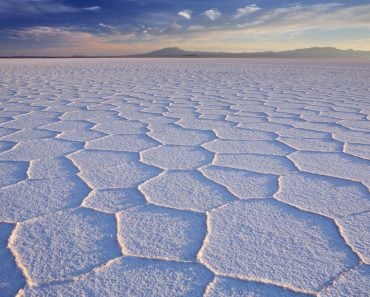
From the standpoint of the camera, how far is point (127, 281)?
34.9 inches

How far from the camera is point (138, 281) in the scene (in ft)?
2.91

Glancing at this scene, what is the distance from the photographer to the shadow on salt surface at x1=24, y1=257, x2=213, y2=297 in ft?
2.79

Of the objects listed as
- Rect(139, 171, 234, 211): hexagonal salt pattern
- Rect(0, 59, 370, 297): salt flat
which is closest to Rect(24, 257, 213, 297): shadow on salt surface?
Rect(0, 59, 370, 297): salt flat

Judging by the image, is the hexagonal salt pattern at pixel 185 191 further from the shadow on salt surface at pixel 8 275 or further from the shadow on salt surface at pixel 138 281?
the shadow on salt surface at pixel 8 275

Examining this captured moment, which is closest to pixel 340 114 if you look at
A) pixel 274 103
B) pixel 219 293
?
pixel 274 103

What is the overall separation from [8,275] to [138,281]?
306 mm

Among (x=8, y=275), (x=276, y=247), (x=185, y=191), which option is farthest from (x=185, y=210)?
(x=8, y=275)

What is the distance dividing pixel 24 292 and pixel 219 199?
2.29ft

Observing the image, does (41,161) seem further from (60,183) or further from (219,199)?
(219,199)

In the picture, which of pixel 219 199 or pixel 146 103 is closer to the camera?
pixel 219 199

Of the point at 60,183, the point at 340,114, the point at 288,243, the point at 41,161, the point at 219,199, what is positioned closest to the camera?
the point at 288,243

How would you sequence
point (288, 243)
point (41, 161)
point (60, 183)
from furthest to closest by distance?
point (41, 161), point (60, 183), point (288, 243)

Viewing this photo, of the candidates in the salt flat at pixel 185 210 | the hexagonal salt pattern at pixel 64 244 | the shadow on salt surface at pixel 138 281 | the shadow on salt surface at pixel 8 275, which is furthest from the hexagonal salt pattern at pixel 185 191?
the shadow on salt surface at pixel 8 275

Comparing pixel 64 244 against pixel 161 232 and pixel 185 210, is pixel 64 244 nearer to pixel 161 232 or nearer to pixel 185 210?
pixel 161 232
